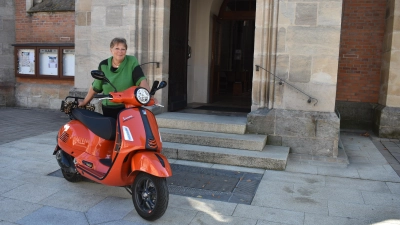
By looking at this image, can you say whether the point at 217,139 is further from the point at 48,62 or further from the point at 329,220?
the point at 48,62

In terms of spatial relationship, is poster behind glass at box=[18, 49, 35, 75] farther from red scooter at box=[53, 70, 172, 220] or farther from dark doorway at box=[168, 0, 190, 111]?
red scooter at box=[53, 70, 172, 220]

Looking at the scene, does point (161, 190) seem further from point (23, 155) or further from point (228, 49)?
point (228, 49)

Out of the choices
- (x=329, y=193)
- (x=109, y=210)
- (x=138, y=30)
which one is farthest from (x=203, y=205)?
(x=138, y=30)

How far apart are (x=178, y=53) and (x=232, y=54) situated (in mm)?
12037

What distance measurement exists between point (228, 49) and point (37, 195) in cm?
1597

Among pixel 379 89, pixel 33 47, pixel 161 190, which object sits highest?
pixel 33 47

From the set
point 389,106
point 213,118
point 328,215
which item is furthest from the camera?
point 389,106

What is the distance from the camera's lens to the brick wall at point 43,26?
1096 cm

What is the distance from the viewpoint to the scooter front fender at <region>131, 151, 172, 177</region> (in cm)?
346

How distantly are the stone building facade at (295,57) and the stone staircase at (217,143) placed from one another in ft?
1.31

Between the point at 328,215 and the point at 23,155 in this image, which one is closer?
the point at 328,215

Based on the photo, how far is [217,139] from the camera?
244 inches

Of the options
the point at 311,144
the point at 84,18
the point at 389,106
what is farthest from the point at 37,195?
the point at 389,106

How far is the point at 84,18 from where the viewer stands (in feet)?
29.1
